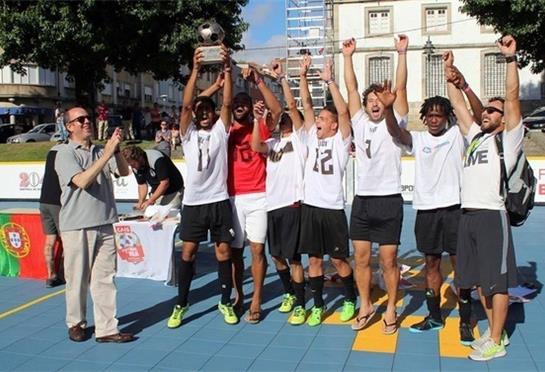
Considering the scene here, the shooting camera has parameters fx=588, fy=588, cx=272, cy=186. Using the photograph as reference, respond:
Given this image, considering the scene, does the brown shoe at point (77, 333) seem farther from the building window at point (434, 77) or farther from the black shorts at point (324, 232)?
the building window at point (434, 77)

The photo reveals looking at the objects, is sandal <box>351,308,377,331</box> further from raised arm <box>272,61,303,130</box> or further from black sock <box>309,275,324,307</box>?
raised arm <box>272,61,303,130</box>

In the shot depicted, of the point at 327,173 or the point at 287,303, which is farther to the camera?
the point at 287,303

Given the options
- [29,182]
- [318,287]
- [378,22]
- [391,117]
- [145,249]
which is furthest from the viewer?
[378,22]

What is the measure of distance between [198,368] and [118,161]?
6.14 feet

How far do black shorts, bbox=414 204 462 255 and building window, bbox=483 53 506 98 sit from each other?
32.1 meters

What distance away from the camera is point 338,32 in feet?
119

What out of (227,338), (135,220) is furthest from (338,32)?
(227,338)

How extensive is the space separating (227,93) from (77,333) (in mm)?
2439

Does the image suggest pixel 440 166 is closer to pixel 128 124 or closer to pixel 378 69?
pixel 128 124

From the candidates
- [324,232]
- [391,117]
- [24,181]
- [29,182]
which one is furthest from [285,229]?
[24,181]

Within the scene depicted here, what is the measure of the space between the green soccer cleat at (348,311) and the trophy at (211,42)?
2.52 m

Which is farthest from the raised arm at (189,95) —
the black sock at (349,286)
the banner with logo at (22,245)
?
the banner with logo at (22,245)

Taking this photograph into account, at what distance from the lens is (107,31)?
2289 cm

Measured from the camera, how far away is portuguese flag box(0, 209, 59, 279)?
7.34 m
